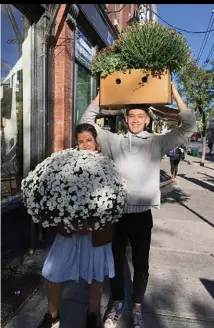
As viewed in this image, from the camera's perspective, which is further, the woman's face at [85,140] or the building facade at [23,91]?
the building facade at [23,91]

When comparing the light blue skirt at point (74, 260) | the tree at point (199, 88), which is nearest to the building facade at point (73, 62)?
the light blue skirt at point (74, 260)

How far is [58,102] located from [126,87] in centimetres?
294

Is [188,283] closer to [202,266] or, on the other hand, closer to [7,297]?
[202,266]

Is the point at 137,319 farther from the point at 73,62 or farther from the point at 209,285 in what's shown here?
the point at 73,62

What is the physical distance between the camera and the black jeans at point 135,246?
2785 mm

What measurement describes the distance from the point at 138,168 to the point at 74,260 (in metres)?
0.83

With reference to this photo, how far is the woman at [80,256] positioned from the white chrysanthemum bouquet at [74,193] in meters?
0.20

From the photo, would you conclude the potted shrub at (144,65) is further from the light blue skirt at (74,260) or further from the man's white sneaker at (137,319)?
the man's white sneaker at (137,319)

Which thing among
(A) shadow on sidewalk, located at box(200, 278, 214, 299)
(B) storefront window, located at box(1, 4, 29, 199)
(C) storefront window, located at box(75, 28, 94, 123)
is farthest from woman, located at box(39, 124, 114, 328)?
(C) storefront window, located at box(75, 28, 94, 123)

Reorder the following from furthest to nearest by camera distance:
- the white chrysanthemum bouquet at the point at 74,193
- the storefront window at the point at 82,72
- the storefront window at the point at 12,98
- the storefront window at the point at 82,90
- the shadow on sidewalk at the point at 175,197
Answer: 1. the shadow on sidewalk at the point at 175,197
2. the storefront window at the point at 82,90
3. the storefront window at the point at 82,72
4. the storefront window at the point at 12,98
5. the white chrysanthemum bouquet at the point at 74,193

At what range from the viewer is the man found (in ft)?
8.99

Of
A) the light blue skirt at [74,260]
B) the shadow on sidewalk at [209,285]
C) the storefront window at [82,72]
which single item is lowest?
the shadow on sidewalk at [209,285]

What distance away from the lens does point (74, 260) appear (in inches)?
103

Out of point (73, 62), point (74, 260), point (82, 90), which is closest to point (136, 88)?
point (74, 260)
